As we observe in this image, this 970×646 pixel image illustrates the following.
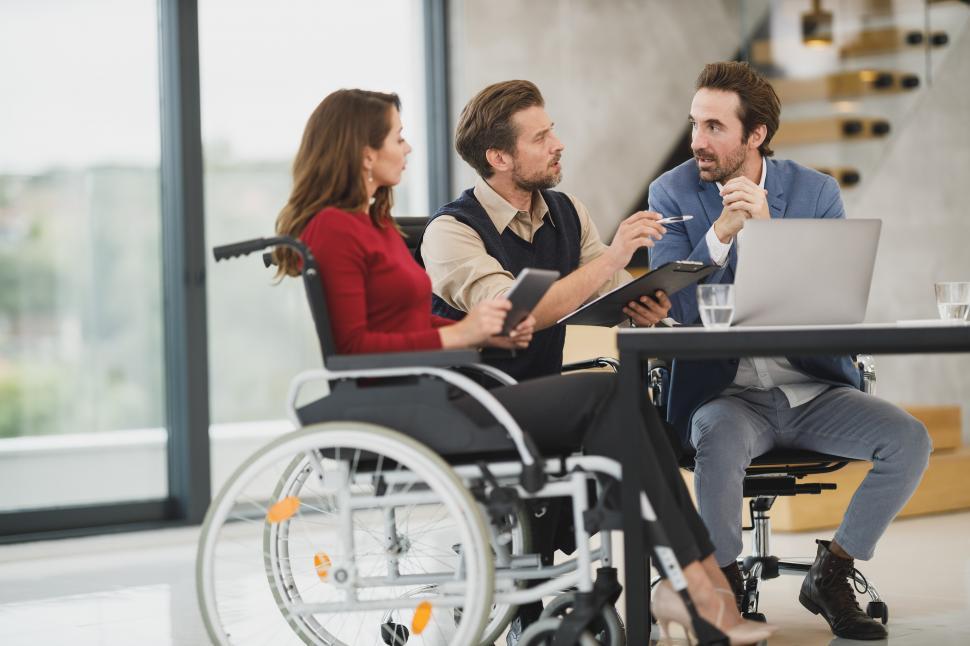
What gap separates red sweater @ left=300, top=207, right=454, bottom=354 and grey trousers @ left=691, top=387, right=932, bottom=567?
726 mm

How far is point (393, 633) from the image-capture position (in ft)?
8.52

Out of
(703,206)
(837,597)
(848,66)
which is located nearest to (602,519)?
(837,597)

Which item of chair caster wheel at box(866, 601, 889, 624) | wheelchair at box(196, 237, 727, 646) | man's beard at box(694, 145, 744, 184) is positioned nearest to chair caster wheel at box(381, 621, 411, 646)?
wheelchair at box(196, 237, 727, 646)

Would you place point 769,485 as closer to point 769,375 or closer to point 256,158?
point 769,375

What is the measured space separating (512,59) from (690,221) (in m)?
2.81

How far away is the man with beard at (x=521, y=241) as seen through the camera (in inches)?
103

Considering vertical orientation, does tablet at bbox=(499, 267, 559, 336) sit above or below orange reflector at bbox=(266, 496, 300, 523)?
above

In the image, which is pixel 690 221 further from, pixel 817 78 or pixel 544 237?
pixel 817 78

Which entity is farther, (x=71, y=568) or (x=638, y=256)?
(x=638, y=256)

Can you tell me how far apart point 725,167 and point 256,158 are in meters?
2.72

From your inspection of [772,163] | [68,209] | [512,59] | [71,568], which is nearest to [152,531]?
[71,568]

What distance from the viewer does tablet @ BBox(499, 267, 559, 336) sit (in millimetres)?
2047

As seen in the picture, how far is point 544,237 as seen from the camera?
2.87 metres

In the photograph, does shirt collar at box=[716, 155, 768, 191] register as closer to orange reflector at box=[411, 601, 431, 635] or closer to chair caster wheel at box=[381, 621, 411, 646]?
chair caster wheel at box=[381, 621, 411, 646]
